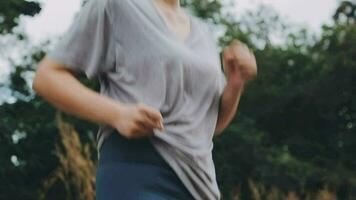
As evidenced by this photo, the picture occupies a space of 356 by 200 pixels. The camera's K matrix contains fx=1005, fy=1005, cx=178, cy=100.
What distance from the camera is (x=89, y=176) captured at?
15.6ft

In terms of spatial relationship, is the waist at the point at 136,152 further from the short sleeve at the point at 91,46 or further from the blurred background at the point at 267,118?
the blurred background at the point at 267,118

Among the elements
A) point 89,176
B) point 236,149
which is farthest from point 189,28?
point 236,149

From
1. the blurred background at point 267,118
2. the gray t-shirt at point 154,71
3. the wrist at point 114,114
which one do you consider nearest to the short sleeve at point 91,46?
the gray t-shirt at point 154,71

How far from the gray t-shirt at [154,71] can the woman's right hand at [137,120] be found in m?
0.06

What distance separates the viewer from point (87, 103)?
131 cm

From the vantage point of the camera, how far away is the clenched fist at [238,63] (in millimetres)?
1461

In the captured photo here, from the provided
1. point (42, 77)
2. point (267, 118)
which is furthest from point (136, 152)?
point (267, 118)

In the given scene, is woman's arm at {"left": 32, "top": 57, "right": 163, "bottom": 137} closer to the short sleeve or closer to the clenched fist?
the short sleeve

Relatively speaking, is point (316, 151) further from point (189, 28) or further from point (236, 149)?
point (189, 28)

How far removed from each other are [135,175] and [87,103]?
0.11 meters

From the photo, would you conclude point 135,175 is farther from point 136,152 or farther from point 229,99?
point 229,99

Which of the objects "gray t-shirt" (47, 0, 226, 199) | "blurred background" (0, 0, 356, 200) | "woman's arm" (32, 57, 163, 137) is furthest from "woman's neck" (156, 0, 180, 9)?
"blurred background" (0, 0, 356, 200)

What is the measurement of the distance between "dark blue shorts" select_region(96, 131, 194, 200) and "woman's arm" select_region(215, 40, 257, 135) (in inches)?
7.1

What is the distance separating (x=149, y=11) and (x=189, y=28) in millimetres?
99
